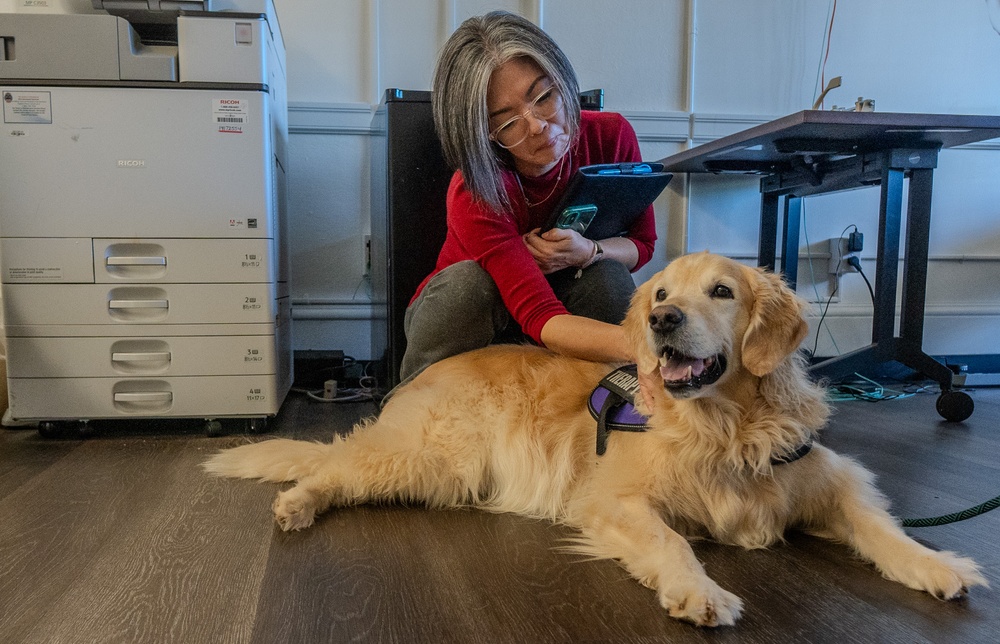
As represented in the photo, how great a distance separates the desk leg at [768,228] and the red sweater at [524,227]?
1186 millimetres

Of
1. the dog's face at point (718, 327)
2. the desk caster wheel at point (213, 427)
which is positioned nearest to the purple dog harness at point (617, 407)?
the dog's face at point (718, 327)

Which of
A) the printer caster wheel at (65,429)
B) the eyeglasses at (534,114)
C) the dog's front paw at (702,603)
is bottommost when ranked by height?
the printer caster wheel at (65,429)

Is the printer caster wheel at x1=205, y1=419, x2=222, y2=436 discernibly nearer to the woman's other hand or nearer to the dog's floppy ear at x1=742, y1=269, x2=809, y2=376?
the woman's other hand

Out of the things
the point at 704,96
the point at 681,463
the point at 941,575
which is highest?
the point at 704,96

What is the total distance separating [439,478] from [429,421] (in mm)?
135

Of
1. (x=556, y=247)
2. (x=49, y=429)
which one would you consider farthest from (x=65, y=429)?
(x=556, y=247)

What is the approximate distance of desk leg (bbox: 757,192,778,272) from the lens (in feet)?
10.00

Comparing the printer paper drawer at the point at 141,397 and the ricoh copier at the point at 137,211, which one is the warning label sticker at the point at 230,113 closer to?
the ricoh copier at the point at 137,211

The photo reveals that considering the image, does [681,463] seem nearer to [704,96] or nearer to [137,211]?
[137,211]

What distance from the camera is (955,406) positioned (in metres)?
2.41

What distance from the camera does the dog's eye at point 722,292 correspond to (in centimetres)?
125

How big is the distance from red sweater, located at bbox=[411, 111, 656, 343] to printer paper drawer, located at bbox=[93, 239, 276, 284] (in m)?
0.64

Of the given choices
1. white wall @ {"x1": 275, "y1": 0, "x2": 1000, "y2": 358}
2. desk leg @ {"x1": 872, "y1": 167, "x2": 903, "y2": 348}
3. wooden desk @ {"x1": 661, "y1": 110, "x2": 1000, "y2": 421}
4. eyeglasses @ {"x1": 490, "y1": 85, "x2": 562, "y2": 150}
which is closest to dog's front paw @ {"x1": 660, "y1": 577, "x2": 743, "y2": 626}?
eyeglasses @ {"x1": 490, "y1": 85, "x2": 562, "y2": 150}

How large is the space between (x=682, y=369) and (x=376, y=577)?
0.66 meters
